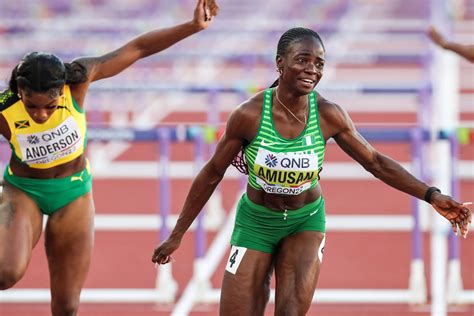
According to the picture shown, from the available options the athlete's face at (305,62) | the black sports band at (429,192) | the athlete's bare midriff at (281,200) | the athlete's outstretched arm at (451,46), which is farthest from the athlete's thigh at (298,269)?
the athlete's outstretched arm at (451,46)

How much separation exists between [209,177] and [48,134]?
929 mm

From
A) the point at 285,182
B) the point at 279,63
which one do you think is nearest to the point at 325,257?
the point at 285,182

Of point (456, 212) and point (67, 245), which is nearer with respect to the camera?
point (456, 212)

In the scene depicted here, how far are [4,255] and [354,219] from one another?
6.65 meters

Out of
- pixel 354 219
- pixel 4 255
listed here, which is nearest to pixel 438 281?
pixel 354 219

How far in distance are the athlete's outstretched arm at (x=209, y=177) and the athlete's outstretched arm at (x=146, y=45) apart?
0.82 metres

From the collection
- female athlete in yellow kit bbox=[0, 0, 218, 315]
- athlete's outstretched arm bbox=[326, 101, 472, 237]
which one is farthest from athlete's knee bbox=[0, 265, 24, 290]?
athlete's outstretched arm bbox=[326, 101, 472, 237]

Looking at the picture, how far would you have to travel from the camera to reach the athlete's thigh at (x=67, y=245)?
20.8ft

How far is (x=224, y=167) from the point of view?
19.3 feet

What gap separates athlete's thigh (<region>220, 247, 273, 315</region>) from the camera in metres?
5.89

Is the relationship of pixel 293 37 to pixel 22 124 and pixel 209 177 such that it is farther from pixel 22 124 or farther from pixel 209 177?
pixel 22 124

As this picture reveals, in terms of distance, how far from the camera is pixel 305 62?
560 cm

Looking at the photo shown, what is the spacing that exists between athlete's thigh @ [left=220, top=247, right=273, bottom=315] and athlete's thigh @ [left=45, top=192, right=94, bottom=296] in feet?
3.10

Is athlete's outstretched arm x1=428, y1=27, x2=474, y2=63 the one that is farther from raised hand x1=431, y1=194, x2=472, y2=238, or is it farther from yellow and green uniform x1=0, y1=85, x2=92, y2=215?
yellow and green uniform x1=0, y1=85, x2=92, y2=215
